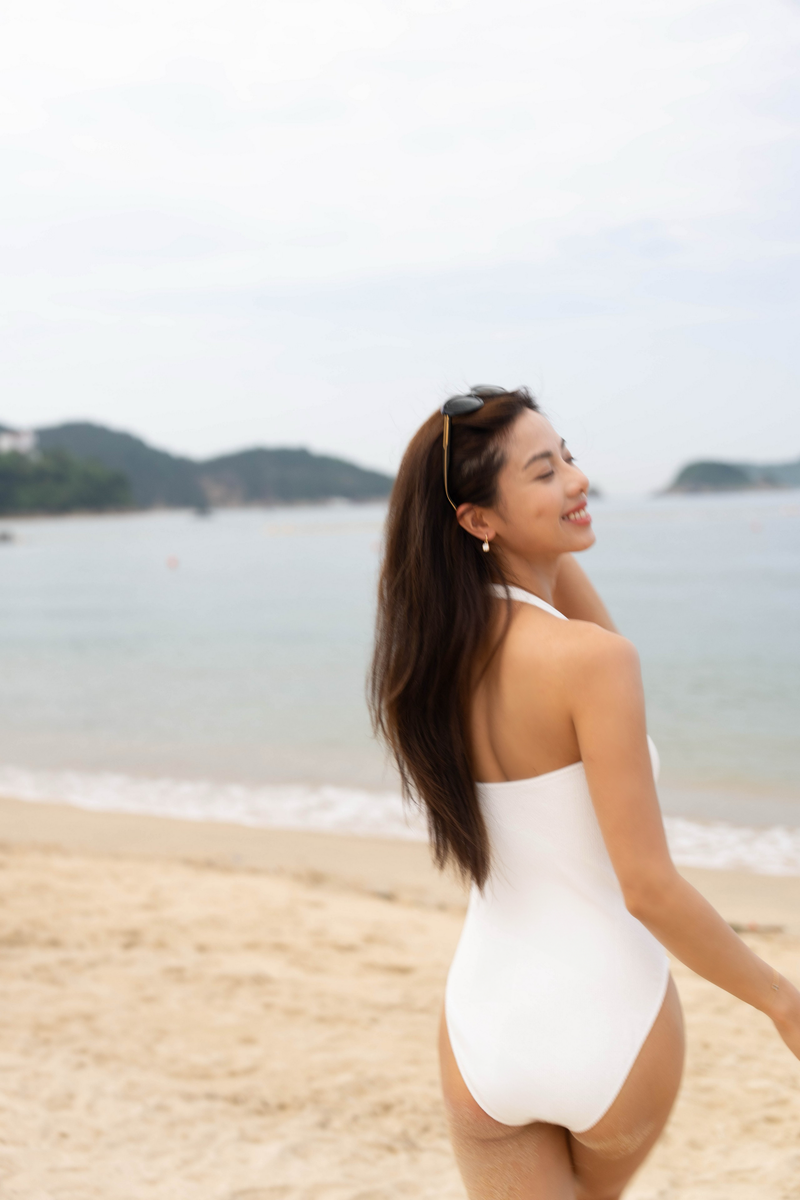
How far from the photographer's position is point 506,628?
1.45 m

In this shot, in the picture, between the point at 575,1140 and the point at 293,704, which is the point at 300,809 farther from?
the point at 575,1140

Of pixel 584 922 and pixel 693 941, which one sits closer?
pixel 693 941

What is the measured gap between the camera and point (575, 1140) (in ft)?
5.09

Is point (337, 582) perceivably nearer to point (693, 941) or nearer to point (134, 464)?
point (693, 941)

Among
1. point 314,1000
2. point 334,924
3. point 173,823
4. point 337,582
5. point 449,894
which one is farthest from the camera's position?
point 337,582

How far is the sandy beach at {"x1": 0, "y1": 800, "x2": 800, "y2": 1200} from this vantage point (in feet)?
10.0

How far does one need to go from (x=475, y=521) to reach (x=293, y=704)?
1225 centimetres

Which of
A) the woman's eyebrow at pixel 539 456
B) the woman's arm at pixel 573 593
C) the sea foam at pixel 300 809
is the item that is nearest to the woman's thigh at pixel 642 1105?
the woman's arm at pixel 573 593

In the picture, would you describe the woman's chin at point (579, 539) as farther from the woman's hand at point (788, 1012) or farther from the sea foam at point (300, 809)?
the sea foam at point (300, 809)

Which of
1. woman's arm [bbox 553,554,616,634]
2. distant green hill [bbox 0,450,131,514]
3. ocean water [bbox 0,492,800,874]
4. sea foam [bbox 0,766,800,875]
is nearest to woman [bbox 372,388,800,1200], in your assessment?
woman's arm [bbox 553,554,616,634]

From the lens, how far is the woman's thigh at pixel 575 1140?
4.81 ft

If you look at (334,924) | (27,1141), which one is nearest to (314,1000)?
(334,924)

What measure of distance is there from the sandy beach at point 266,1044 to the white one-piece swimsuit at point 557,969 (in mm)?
Answer: 1792

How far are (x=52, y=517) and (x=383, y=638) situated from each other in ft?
402
